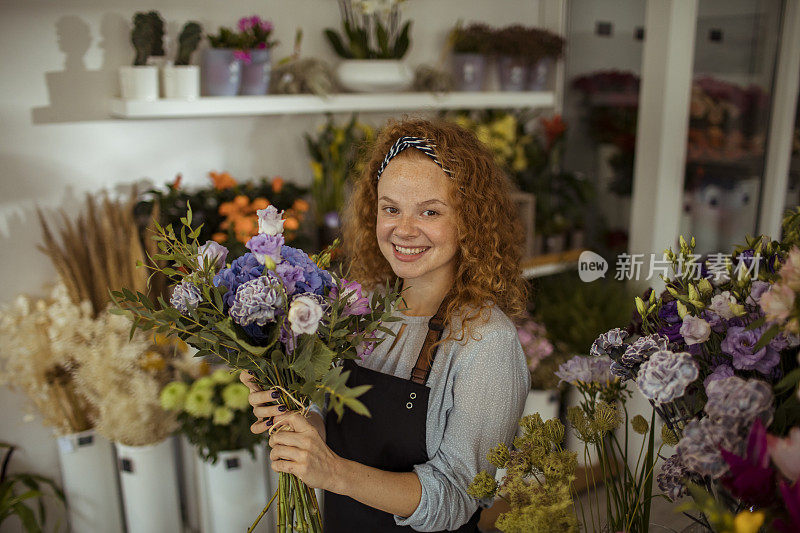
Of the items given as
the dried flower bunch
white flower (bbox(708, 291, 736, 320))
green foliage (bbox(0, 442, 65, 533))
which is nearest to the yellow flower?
white flower (bbox(708, 291, 736, 320))

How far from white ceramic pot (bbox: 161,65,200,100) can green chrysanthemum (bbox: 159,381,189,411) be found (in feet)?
3.06

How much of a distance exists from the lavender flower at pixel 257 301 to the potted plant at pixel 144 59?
1.38m

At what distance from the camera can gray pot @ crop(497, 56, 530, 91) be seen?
281 centimetres

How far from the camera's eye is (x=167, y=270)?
972 mm

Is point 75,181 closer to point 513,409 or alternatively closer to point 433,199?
point 433,199

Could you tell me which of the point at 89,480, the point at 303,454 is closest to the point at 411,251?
the point at 303,454

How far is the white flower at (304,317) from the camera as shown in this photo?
2.96 ft

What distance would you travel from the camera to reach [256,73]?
222cm

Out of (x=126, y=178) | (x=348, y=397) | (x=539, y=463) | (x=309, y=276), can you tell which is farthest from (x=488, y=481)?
(x=126, y=178)

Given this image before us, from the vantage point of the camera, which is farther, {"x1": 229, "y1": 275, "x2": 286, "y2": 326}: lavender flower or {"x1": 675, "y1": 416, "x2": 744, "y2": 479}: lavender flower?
{"x1": 229, "y1": 275, "x2": 286, "y2": 326}: lavender flower

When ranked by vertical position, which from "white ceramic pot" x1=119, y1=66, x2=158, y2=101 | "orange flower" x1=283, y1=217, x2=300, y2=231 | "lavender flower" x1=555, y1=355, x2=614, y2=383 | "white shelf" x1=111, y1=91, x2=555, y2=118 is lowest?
"lavender flower" x1=555, y1=355, x2=614, y2=383

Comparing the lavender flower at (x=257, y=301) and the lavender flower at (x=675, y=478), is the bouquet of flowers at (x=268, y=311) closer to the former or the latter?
the lavender flower at (x=257, y=301)

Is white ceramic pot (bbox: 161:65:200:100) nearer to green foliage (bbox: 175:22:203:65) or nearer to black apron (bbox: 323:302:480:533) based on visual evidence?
green foliage (bbox: 175:22:203:65)

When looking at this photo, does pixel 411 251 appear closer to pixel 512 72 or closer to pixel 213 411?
pixel 213 411
